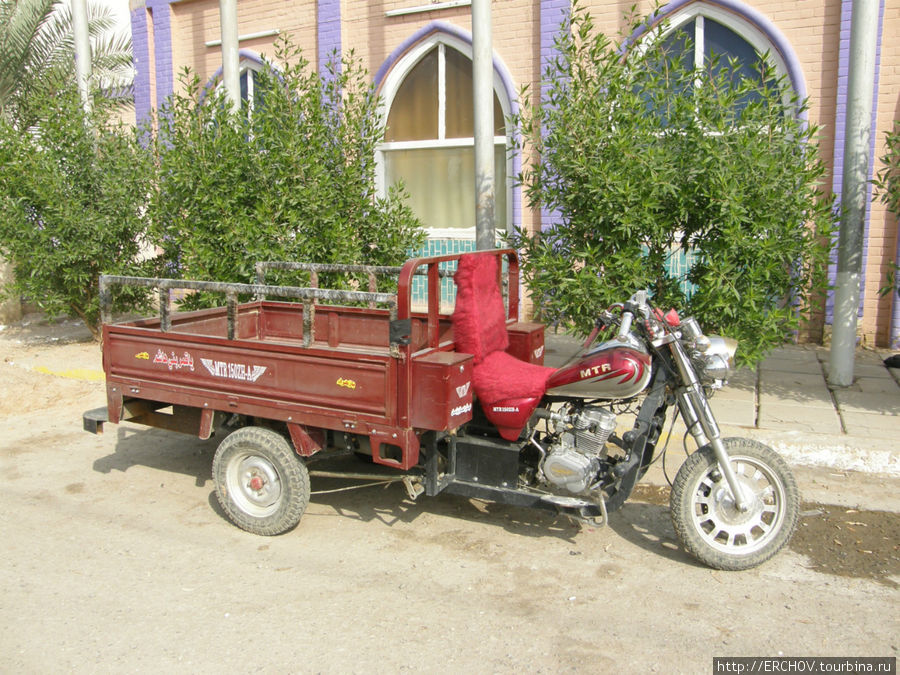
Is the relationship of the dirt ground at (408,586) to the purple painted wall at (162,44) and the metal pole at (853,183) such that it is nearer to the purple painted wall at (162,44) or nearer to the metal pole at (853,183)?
the metal pole at (853,183)

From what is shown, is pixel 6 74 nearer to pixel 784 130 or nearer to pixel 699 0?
pixel 699 0

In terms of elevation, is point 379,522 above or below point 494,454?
below

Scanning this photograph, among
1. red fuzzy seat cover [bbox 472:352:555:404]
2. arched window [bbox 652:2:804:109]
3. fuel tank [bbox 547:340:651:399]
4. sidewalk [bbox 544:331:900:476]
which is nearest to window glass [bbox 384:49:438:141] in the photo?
arched window [bbox 652:2:804:109]

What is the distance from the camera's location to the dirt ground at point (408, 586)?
3510 mm

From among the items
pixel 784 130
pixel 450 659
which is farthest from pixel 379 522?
pixel 784 130

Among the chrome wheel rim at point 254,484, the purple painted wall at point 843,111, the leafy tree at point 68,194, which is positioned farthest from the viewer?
the leafy tree at point 68,194

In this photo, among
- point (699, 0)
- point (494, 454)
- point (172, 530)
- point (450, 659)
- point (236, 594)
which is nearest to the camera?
point (450, 659)

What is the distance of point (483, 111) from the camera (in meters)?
7.73

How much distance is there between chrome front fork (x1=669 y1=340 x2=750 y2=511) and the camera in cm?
409

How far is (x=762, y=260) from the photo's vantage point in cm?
624

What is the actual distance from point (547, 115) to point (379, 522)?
3.62 metres

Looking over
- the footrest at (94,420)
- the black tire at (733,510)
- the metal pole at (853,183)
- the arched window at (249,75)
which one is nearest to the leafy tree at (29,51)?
the arched window at (249,75)

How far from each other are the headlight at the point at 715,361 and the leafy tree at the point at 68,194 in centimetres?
721

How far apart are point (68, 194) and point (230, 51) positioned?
2662 millimetres
